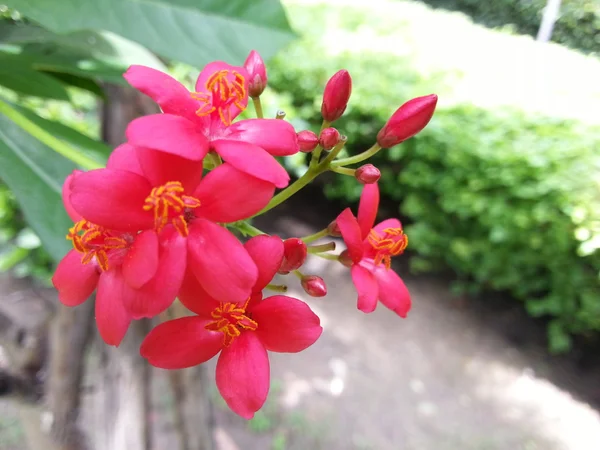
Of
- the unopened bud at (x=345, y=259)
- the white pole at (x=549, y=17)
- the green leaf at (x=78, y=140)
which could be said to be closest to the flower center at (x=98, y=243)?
the unopened bud at (x=345, y=259)

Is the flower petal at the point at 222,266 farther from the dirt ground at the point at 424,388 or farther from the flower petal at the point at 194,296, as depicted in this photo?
the dirt ground at the point at 424,388

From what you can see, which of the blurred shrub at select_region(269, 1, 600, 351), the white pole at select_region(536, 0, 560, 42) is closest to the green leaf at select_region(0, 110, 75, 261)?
the white pole at select_region(536, 0, 560, 42)

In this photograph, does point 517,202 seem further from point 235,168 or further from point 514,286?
point 235,168

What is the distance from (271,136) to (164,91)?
0.10 metres

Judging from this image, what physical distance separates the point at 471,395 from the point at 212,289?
247cm

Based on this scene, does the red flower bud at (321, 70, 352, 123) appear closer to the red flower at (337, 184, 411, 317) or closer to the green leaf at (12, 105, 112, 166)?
the red flower at (337, 184, 411, 317)

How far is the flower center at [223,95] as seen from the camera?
1.47 feet

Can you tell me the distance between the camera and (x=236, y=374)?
0.43 m

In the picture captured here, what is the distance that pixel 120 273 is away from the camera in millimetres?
425

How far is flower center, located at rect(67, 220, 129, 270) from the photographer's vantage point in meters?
0.42

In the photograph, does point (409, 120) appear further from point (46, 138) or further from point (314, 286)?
point (46, 138)

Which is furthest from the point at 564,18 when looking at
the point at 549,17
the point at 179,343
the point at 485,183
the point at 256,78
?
the point at 485,183

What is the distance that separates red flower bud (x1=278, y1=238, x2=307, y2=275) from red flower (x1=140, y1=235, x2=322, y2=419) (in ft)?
0.09

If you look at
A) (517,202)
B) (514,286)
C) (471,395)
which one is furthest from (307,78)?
(471,395)
